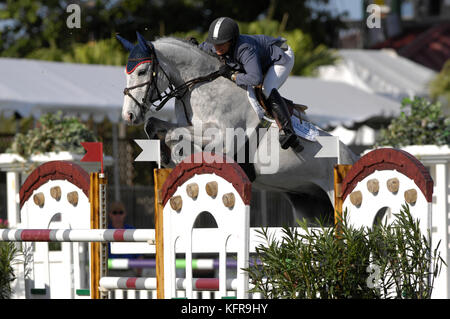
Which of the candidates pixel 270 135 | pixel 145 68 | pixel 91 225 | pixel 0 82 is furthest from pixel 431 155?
pixel 0 82

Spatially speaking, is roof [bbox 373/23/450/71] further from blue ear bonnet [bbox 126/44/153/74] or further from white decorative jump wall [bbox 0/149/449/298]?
white decorative jump wall [bbox 0/149/449/298]

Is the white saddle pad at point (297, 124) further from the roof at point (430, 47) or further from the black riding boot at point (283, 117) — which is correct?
the roof at point (430, 47)

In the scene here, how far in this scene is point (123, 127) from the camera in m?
15.1

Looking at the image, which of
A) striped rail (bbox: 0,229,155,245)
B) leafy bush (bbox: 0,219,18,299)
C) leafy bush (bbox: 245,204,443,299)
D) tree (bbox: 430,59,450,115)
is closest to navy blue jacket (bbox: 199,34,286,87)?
striped rail (bbox: 0,229,155,245)

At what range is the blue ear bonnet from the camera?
213 inches

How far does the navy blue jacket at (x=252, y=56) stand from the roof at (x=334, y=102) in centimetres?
809

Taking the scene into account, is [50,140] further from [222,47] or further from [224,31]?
[224,31]

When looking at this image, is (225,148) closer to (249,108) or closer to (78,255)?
(249,108)

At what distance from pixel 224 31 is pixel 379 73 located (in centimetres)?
2172

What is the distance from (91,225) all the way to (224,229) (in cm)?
117

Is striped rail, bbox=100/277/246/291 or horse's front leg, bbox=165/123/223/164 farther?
horse's front leg, bbox=165/123/223/164

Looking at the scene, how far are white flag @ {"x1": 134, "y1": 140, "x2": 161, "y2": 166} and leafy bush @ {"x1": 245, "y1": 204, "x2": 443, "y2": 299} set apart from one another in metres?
1.06

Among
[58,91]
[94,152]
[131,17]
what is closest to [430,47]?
[131,17]

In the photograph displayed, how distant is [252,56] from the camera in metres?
5.46
